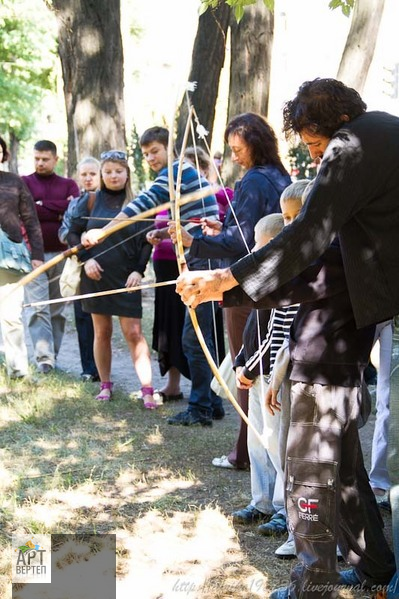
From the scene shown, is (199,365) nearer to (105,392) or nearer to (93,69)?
(105,392)

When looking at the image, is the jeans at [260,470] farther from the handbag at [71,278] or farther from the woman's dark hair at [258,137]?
the handbag at [71,278]

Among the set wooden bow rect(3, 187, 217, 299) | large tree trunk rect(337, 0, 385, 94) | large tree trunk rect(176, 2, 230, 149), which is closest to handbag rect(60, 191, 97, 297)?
wooden bow rect(3, 187, 217, 299)

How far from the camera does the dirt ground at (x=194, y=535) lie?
3.55 m

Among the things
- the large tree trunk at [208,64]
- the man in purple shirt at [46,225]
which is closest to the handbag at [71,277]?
the man in purple shirt at [46,225]

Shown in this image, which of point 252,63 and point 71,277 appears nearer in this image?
point 71,277

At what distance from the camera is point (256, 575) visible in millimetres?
3652

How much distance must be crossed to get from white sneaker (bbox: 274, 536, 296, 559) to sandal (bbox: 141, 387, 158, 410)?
9.52ft

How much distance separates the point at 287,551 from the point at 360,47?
7201mm

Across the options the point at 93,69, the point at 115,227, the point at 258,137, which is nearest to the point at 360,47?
the point at 93,69

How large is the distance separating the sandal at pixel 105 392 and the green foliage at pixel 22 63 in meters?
18.5

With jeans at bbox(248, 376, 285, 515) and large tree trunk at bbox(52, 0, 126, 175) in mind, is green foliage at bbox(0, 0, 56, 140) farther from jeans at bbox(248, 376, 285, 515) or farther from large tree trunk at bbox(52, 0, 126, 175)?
jeans at bbox(248, 376, 285, 515)

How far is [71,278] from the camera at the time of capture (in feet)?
21.9

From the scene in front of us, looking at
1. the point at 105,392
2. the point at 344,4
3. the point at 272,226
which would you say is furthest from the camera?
the point at 105,392

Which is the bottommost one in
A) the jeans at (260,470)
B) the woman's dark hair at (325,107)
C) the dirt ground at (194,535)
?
the dirt ground at (194,535)
